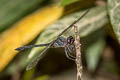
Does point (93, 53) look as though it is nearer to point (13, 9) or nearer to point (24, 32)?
point (24, 32)

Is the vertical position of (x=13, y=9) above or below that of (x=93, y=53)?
above

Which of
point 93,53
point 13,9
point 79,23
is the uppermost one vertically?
point 13,9

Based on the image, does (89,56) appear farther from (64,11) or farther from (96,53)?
(64,11)

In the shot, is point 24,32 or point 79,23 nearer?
point 79,23

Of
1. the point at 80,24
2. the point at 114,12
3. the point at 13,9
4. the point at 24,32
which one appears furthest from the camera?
the point at 13,9

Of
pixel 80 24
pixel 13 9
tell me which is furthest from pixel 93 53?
pixel 13 9

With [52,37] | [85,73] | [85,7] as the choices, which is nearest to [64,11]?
[85,7]
